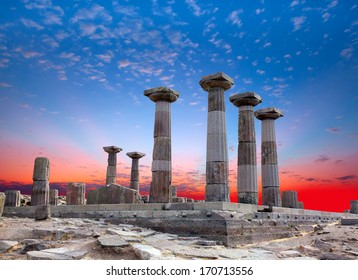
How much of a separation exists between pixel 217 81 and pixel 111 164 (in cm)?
1440

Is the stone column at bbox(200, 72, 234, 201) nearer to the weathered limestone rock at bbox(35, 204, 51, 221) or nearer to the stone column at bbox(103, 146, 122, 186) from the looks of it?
the weathered limestone rock at bbox(35, 204, 51, 221)

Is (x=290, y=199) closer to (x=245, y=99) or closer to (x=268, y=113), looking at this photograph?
(x=268, y=113)

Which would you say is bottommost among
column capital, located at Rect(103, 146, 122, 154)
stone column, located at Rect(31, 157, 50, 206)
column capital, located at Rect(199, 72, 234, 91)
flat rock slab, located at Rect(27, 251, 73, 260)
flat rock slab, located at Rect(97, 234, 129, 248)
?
flat rock slab, located at Rect(27, 251, 73, 260)

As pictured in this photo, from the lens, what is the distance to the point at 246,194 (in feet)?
59.1

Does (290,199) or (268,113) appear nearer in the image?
(268,113)

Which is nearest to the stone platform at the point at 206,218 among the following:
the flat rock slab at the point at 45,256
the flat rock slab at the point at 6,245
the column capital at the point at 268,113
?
the flat rock slab at the point at 6,245

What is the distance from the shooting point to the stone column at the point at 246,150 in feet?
59.2

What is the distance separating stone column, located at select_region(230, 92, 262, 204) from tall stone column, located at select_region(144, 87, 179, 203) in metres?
3.63

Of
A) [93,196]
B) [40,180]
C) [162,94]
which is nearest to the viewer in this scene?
[93,196]

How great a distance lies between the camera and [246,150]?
60.4 ft

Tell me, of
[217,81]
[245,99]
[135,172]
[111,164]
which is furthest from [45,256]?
[135,172]

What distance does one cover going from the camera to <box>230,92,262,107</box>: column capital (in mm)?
18161

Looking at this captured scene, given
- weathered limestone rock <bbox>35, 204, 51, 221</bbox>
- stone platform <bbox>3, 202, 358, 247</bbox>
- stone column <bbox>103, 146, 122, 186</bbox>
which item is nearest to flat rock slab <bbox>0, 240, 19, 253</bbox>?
weathered limestone rock <bbox>35, 204, 51, 221</bbox>
